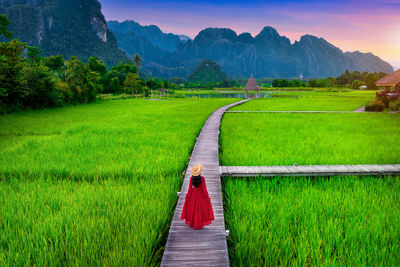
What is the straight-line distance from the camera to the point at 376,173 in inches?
192

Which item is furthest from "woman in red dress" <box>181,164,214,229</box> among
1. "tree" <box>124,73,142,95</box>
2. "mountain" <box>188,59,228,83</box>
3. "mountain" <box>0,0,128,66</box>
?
"mountain" <box>188,59,228,83</box>

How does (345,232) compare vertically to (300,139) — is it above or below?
below

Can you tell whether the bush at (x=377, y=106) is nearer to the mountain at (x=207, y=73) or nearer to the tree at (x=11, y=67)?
the tree at (x=11, y=67)

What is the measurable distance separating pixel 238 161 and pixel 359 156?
342 centimetres

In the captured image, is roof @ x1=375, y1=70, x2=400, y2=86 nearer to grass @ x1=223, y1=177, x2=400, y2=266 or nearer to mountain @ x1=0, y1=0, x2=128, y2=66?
grass @ x1=223, y1=177, x2=400, y2=266

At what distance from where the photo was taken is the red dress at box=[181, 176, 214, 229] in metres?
2.86

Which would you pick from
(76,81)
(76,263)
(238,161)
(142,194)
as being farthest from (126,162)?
(76,81)

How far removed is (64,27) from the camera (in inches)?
4636

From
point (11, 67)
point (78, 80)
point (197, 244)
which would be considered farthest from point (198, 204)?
point (78, 80)

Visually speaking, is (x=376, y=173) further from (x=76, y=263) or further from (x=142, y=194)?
(x=76, y=263)

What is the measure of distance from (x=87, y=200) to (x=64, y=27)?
477ft

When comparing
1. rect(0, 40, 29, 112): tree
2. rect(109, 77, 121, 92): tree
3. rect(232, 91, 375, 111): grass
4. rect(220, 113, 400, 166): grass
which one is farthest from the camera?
rect(109, 77, 121, 92): tree

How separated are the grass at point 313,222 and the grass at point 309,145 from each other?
48.8 inches

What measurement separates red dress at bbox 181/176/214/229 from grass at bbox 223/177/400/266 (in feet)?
1.55
